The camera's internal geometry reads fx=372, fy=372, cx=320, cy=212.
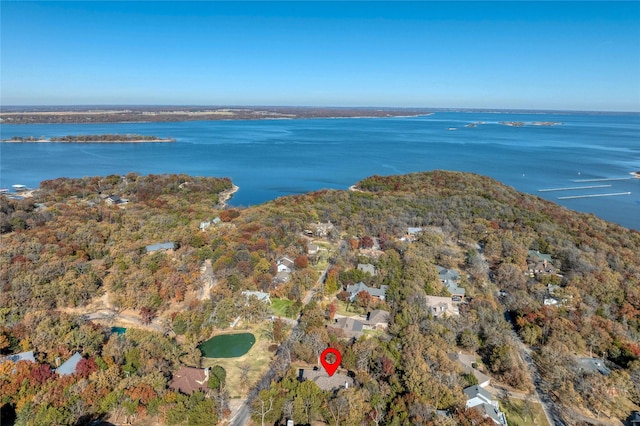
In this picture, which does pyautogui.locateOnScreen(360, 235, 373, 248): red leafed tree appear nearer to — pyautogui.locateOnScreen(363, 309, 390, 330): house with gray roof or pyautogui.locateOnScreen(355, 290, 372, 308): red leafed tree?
pyautogui.locateOnScreen(355, 290, 372, 308): red leafed tree

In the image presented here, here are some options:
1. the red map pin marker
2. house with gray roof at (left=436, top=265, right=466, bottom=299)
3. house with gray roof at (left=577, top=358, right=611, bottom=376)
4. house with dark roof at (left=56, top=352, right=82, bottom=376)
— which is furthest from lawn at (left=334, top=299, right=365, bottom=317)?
house with dark roof at (left=56, top=352, right=82, bottom=376)

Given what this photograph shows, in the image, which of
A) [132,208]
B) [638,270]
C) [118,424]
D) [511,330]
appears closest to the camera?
[118,424]

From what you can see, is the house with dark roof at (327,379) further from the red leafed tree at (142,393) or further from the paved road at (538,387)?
the paved road at (538,387)

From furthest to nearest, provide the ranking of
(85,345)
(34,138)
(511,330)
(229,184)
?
(34,138) < (229,184) < (511,330) < (85,345)

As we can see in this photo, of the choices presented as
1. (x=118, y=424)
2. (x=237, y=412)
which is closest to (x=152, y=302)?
(x=118, y=424)

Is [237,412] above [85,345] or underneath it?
underneath

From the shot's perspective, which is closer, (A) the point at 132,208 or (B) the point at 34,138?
(A) the point at 132,208

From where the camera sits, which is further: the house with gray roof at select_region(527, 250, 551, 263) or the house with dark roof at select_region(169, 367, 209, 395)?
the house with gray roof at select_region(527, 250, 551, 263)

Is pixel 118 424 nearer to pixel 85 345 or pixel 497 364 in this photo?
pixel 85 345
